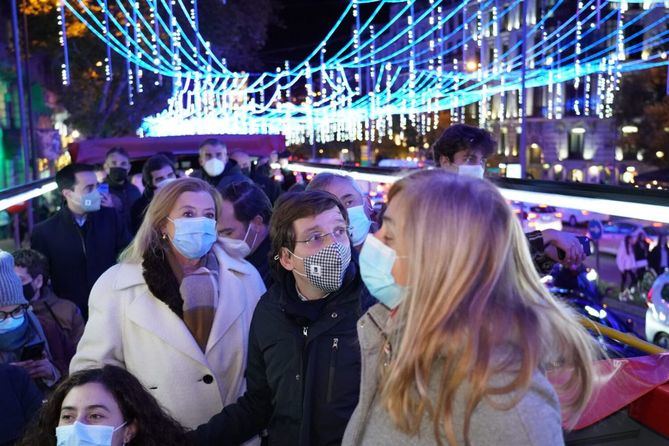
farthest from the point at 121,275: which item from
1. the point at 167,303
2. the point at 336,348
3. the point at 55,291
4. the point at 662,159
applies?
the point at 662,159

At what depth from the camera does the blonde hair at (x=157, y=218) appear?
356 cm

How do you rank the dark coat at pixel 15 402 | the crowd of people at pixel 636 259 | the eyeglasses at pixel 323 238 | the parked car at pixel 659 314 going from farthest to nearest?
1. the crowd of people at pixel 636 259
2. the parked car at pixel 659 314
3. the dark coat at pixel 15 402
4. the eyeglasses at pixel 323 238

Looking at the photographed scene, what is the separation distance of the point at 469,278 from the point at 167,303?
6.61 ft

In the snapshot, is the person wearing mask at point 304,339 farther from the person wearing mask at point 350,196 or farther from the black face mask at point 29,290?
the black face mask at point 29,290

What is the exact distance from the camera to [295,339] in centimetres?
284

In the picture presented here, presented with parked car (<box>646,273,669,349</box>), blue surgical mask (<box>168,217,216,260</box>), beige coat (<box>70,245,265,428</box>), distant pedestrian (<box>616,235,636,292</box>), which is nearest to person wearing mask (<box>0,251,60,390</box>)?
beige coat (<box>70,245,265,428</box>)

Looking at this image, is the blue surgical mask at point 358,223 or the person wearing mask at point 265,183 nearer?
the blue surgical mask at point 358,223

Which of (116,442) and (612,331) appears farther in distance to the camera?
(612,331)

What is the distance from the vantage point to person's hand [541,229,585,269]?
3.09m

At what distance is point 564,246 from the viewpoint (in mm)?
3104

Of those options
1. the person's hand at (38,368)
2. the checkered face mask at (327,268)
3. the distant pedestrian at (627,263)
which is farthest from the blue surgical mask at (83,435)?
the distant pedestrian at (627,263)

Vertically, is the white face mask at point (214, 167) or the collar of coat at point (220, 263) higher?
the white face mask at point (214, 167)

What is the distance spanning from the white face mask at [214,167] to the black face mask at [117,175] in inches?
47.7

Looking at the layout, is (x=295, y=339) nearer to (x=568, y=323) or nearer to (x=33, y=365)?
(x=568, y=323)
